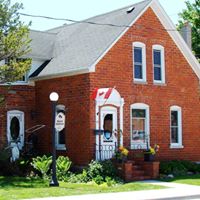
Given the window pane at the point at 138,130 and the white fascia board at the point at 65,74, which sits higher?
the white fascia board at the point at 65,74

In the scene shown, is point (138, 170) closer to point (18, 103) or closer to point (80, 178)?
point (80, 178)

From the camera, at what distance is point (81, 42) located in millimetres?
26438

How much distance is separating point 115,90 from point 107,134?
2062 mm

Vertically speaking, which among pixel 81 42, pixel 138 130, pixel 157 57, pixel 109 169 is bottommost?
pixel 109 169

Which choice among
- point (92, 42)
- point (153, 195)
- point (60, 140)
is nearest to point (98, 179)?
point (153, 195)

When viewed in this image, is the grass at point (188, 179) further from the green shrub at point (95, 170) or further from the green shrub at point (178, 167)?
the green shrub at point (95, 170)

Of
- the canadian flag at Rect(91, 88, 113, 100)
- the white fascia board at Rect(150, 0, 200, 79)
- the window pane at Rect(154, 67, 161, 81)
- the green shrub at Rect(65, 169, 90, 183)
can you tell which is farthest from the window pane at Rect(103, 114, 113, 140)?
the white fascia board at Rect(150, 0, 200, 79)

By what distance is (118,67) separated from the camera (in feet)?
80.6

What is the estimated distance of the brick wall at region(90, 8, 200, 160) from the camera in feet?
80.1

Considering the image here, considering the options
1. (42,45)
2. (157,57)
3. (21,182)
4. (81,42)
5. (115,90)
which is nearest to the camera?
(21,182)

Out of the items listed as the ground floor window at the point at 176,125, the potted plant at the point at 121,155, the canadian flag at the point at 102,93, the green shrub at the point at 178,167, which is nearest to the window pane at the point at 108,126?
the canadian flag at the point at 102,93

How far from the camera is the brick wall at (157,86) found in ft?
80.1

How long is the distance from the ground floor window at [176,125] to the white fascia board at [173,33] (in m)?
2.58

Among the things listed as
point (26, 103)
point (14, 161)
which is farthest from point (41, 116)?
point (14, 161)
